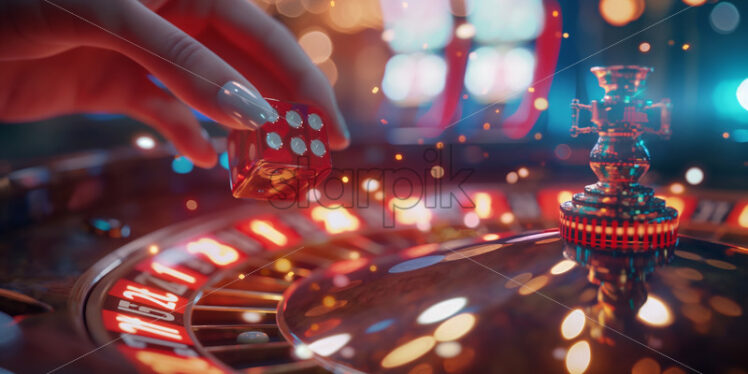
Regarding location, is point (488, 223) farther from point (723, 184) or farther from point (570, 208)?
point (723, 184)

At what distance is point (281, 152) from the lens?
0.85m

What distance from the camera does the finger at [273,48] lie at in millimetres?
1474

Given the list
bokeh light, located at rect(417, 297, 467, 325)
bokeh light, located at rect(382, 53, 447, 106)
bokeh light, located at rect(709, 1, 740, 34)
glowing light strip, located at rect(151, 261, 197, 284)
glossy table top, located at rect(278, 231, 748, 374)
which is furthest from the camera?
bokeh light, located at rect(382, 53, 447, 106)

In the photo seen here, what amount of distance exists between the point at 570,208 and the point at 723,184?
1569 mm

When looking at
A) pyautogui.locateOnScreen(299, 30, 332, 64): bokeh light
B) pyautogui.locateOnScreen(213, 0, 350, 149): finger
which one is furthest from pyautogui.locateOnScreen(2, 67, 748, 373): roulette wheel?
pyautogui.locateOnScreen(299, 30, 332, 64): bokeh light

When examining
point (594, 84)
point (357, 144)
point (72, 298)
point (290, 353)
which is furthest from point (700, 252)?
point (357, 144)

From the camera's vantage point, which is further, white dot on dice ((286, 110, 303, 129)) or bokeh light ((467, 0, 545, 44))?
bokeh light ((467, 0, 545, 44))

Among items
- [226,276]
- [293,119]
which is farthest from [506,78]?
[293,119]

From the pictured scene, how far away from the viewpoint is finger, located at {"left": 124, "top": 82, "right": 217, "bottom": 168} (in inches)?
65.4

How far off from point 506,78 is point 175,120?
1.72 m

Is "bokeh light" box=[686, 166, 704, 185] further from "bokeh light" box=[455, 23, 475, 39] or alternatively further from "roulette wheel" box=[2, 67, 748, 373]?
"bokeh light" box=[455, 23, 475, 39]

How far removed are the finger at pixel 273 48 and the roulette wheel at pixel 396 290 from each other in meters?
0.44

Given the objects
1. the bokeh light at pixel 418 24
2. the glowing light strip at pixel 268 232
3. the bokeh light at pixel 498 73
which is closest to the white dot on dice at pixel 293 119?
the glowing light strip at pixel 268 232

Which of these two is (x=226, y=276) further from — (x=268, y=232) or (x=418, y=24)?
(x=418, y=24)
